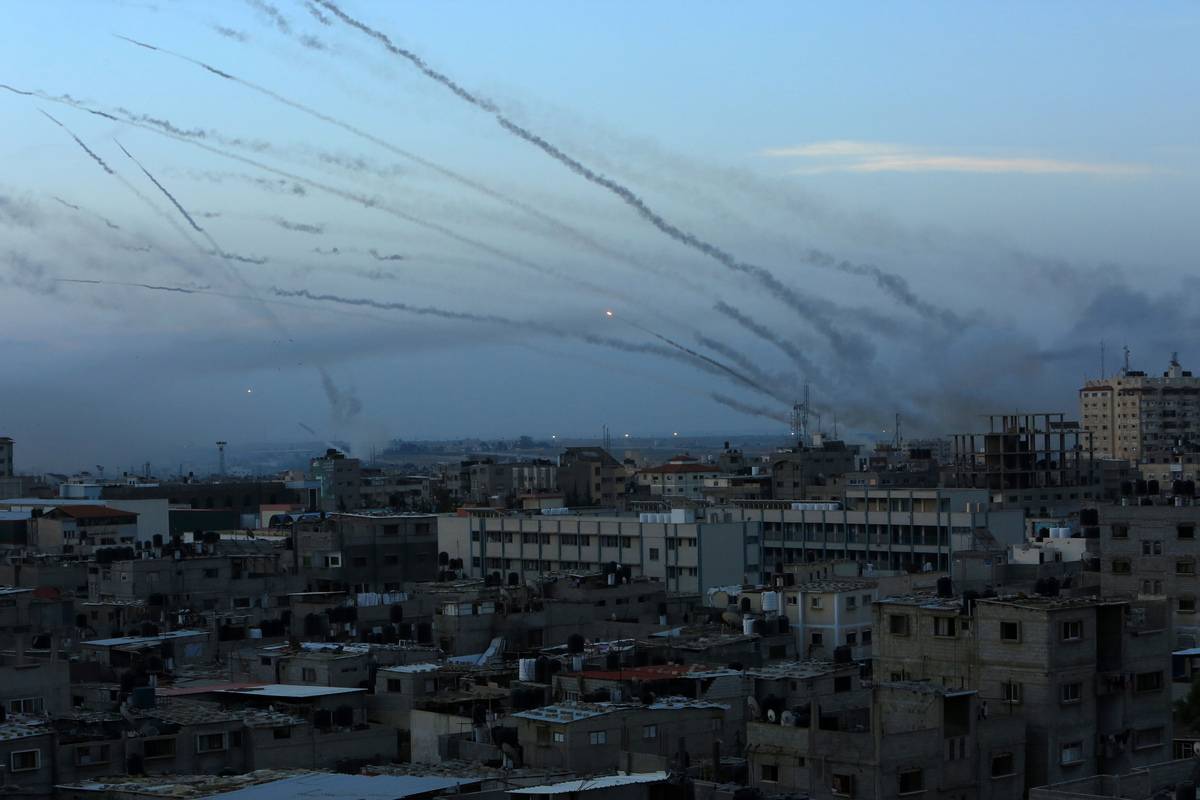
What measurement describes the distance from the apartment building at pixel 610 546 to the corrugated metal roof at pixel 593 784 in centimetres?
3800

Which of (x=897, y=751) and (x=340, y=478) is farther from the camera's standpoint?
(x=340, y=478)

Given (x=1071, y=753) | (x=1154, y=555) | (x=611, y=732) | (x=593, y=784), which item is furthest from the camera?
(x=1154, y=555)

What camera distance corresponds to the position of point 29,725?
30.2 meters

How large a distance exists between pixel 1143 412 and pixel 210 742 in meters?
158

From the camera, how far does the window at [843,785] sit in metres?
26.2

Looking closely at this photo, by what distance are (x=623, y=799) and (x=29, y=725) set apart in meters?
10.7

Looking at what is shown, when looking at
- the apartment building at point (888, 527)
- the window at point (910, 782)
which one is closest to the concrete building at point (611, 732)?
the window at point (910, 782)

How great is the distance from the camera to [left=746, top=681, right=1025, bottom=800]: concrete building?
26.2 metres

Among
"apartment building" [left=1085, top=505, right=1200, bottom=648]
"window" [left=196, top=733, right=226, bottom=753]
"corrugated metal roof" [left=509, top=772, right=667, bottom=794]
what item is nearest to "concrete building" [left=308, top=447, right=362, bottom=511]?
"apartment building" [left=1085, top=505, right=1200, bottom=648]

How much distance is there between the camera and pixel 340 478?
493 feet

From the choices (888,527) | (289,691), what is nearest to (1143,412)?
(888,527)

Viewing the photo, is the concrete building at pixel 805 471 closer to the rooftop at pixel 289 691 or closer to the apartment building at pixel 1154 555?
the apartment building at pixel 1154 555

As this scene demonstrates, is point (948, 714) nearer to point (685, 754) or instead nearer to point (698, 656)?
point (685, 754)

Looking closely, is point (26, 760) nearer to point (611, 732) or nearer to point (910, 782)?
point (611, 732)
